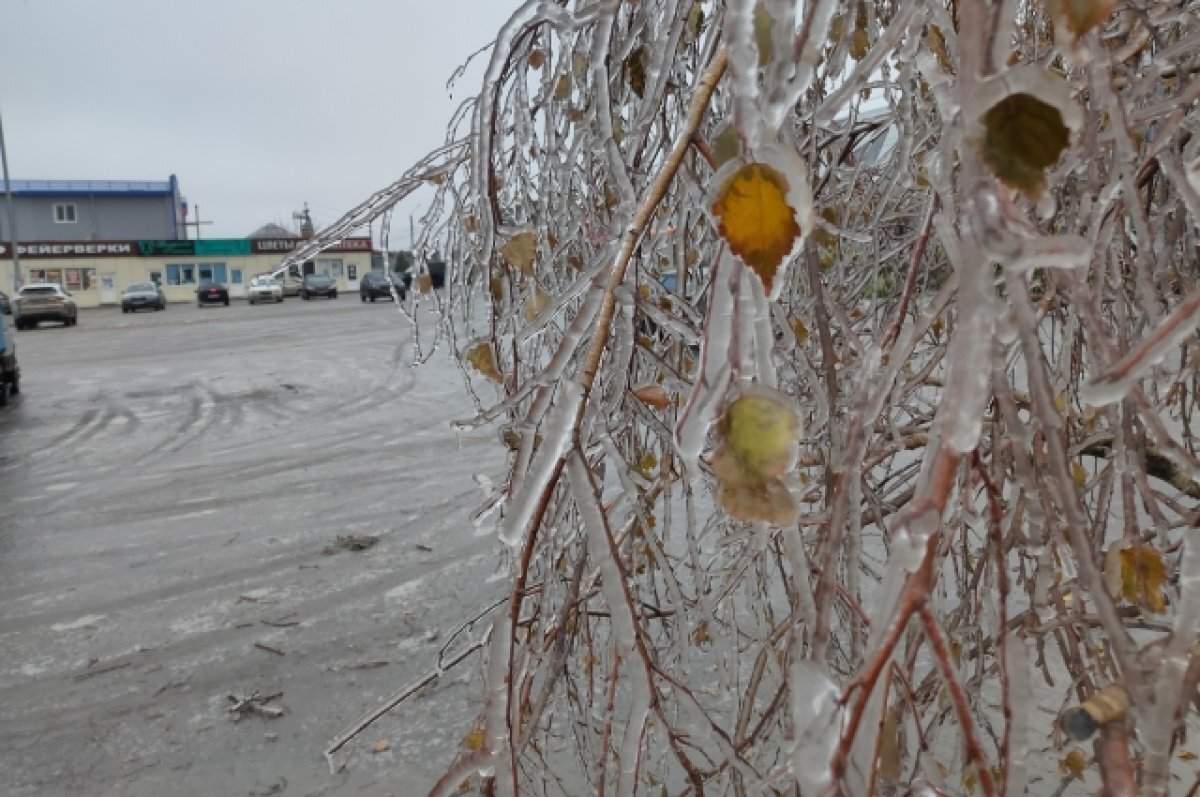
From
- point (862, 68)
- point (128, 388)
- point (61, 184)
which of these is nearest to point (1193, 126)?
point (862, 68)

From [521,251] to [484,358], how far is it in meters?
0.15

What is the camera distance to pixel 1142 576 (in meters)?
0.93

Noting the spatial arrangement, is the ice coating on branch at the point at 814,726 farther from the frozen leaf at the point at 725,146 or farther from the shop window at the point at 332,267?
the shop window at the point at 332,267

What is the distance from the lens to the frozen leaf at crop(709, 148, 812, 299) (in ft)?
1.71

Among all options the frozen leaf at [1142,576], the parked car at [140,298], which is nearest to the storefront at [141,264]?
the parked car at [140,298]

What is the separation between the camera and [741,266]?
0.54 meters

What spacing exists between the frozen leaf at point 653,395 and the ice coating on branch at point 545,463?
0.38 m

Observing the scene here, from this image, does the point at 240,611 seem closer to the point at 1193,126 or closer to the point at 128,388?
the point at 1193,126

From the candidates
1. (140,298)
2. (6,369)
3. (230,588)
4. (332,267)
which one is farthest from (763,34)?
(332,267)

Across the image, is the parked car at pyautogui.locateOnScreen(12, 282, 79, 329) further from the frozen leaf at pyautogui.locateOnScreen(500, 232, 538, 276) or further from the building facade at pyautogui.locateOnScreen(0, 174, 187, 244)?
the frozen leaf at pyautogui.locateOnScreen(500, 232, 538, 276)

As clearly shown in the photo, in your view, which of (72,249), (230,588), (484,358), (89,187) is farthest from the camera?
(89,187)

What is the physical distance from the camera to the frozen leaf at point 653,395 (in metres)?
1.05

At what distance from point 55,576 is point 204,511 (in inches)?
50.0

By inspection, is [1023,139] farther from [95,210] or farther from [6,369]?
[95,210]
